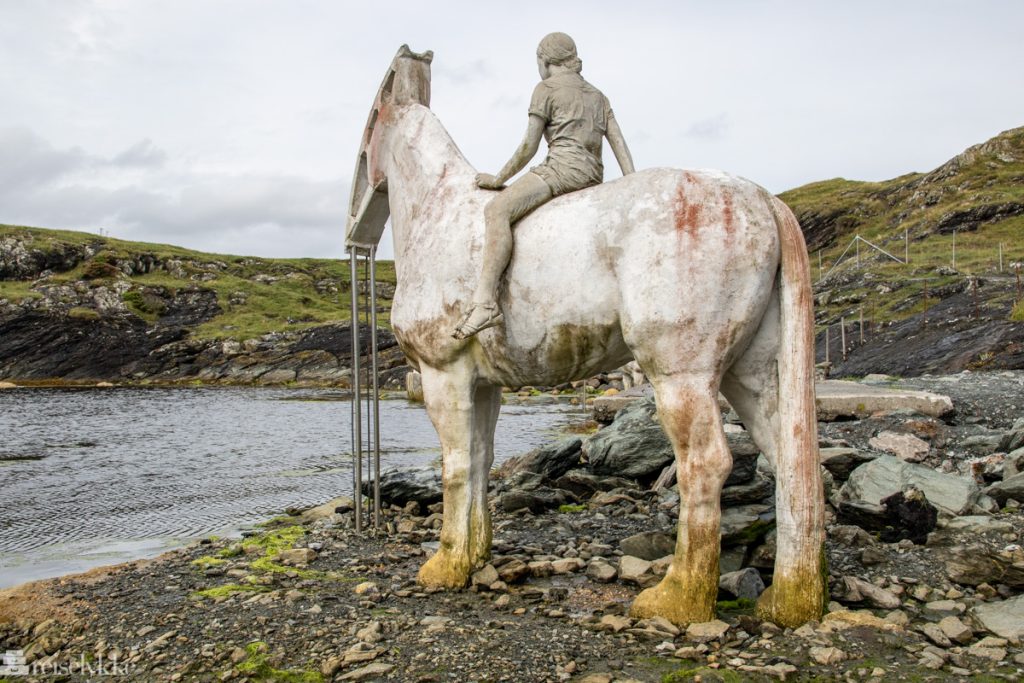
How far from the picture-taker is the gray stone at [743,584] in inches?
247

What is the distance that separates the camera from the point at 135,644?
581 cm

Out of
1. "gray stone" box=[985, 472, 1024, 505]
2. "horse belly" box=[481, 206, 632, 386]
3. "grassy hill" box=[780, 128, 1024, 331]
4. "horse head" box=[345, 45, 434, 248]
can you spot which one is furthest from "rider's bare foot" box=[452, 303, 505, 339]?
"grassy hill" box=[780, 128, 1024, 331]

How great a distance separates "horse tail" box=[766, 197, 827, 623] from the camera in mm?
5520

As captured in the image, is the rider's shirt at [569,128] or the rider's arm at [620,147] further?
the rider's arm at [620,147]

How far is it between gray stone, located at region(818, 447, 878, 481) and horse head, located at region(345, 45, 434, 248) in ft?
18.1

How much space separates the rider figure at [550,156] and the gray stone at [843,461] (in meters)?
4.42

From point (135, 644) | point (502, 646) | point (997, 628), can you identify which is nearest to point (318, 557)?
point (135, 644)

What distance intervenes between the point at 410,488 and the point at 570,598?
436cm

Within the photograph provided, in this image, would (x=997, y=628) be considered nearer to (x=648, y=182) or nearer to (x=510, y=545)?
(x=648, y=182)

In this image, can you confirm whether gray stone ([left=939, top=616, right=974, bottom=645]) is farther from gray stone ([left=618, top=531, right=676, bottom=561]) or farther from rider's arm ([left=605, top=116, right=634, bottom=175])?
rider's arm ([left=605, top=116, right=634, bottom=175])

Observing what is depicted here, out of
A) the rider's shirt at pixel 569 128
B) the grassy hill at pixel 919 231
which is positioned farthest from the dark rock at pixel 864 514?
the grassy hill at pixel 919 231

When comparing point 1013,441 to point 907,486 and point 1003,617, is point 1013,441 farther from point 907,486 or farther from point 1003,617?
point 1003,617

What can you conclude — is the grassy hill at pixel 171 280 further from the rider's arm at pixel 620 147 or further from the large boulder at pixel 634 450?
the rider's arm at pixel 620 147

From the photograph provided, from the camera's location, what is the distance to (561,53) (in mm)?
6727
